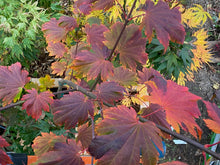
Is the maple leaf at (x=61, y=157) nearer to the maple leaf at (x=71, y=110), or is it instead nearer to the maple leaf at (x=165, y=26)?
the maple leaf at (x=71, y=110)

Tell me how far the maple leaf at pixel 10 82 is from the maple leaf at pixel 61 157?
0.80 ft

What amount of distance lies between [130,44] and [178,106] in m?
0.21

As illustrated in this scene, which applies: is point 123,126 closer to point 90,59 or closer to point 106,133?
point 106,133

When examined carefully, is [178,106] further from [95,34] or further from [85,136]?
[95,34]

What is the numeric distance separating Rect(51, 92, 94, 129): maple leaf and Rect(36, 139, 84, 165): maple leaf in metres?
0.08

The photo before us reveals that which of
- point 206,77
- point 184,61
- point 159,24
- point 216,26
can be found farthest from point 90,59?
point 216,26

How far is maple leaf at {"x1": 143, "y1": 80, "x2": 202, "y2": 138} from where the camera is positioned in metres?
0.35

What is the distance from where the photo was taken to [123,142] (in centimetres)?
32

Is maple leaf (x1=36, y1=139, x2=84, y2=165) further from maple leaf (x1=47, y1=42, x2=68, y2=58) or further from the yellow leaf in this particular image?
the yellow leaf

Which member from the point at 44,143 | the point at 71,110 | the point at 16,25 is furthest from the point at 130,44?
the point at 16,25

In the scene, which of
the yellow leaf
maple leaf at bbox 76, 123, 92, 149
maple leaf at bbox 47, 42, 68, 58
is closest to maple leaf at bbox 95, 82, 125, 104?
maple leaf at bbox 76, 123, 92, 149

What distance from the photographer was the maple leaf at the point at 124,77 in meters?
0.63

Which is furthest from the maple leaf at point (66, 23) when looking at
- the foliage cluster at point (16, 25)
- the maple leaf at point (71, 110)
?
the foliage cluster at point (16, 25)

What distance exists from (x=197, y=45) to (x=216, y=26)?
1948 millimetres
